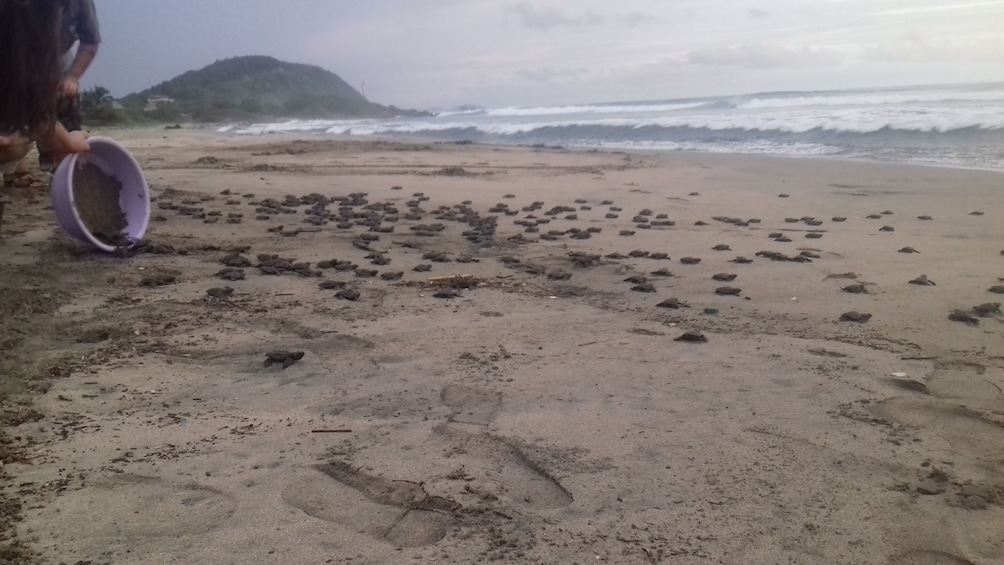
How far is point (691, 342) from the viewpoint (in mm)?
3752

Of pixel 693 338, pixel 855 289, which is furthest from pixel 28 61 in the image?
pixel 855 289

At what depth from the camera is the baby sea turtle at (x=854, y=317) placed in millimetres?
4059

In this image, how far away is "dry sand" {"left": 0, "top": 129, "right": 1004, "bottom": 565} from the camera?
213 centimetres

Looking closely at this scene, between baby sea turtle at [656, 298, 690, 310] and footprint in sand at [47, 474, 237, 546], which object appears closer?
footprint in sand at [47, 474, 237, 546]

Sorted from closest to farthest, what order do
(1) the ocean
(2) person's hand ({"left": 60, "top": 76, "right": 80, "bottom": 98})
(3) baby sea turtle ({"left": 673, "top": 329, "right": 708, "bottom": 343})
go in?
(2) person's hand ({"left": 60, "top": 76, "right": 80, "bottom": 98}) → (3) baby sea turtle ({"left": 673, "top": 329, "right": 708, "bottom": 343}) → (1) the ocean

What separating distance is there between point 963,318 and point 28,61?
435 centimetres

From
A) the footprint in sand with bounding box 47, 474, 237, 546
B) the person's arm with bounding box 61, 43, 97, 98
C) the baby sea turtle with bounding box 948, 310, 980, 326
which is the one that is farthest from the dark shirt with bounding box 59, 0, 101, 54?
the baby sea turtle with bounding box 948, 310, 980, 326

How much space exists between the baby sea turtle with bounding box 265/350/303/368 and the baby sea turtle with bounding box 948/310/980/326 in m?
3.46

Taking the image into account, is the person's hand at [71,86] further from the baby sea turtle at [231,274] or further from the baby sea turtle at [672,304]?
the baby sea turtle at [672,304]

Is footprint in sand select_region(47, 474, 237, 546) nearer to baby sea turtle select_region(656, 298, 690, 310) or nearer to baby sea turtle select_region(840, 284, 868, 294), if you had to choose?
baby sea turtle select_region(656, 298, 690, 310)

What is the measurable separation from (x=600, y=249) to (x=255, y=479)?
4051mm

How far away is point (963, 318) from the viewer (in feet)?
13.1

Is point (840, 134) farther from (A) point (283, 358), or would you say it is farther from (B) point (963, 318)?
(A) point (283, 358)

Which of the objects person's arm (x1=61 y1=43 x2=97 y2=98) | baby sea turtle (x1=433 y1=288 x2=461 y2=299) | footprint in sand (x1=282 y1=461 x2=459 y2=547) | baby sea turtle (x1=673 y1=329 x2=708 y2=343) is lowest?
footprint in sand (x1=282 y1=461 x2=459 y2=547)
